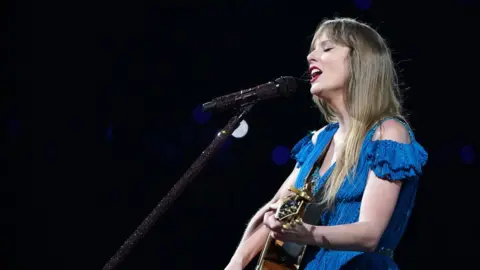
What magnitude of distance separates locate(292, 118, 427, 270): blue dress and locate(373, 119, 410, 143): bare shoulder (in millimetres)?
20

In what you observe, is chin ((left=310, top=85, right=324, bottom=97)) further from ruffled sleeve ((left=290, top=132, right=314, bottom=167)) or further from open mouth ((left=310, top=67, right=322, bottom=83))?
ruffled sleeve ((left=290, top=132, right=314, bottom=167))

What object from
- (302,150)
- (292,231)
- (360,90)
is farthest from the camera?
(302,150)

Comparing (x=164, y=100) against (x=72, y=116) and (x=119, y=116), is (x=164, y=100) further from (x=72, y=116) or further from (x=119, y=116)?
(x=72, y=116)

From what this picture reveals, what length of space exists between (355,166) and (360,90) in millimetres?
265

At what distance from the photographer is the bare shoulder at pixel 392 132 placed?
1.90m

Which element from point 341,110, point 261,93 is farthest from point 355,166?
point 261,93

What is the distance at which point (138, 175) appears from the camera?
4457mm

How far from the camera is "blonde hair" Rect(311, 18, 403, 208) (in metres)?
1.95

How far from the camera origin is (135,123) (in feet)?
14.5

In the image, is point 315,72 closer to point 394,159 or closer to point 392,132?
point 392,132

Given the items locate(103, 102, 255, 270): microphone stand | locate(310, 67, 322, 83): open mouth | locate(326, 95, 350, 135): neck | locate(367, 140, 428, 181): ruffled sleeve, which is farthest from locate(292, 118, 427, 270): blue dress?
locate(103, 102, 255, 270): microphone stand

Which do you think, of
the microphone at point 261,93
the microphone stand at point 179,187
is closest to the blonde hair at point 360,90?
the microphone at point 261,93

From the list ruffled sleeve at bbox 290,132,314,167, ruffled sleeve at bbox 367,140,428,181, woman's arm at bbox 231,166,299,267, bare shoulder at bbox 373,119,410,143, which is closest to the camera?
ruffled sleeve at bbox 367,140,428,181

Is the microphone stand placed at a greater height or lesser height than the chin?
lesser
